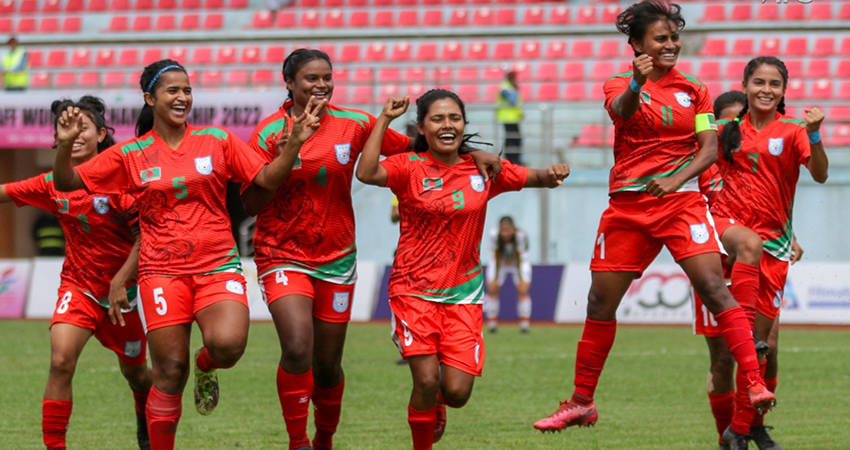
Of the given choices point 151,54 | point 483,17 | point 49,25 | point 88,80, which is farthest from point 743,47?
point 49,25

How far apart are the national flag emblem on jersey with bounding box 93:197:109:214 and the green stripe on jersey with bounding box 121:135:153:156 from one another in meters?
0.61

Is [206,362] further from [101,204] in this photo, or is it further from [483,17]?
[483,17]

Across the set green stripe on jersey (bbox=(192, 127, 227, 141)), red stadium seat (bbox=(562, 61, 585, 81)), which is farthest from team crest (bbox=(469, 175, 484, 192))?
red stadium seat (bbox=(562, 61, 585, 81))

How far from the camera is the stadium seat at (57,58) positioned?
26719mm

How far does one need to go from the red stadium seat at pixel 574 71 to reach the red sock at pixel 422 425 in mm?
17904

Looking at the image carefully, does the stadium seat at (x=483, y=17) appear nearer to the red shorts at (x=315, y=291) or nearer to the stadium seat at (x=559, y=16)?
the stadium seat at (x=559, y=16)

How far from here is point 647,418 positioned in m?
9.10

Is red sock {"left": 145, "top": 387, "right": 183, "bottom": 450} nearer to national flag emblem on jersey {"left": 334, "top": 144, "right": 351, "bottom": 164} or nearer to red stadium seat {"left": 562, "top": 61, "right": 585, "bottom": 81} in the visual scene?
national flag emblem on jersey {"left": 334, "top": 144, "right": 351, "bottom": 164}

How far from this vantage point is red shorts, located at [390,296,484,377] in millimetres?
6473

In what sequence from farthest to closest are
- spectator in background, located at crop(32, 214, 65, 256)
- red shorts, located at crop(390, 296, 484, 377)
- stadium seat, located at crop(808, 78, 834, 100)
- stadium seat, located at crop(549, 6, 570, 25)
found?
stadium seat, located at crop(549, 6, 570, 25) < spectator in background, located at crop(32, 214, 65, 256) < stadium seat, located at crop(808, 78, 834, 100) < red shorts, located at crop(390, 296, 484, 377)

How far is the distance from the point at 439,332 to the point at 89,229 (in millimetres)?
2173

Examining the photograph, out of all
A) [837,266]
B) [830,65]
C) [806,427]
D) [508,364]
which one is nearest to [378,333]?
[508,364]

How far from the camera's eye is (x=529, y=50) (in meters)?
24.9

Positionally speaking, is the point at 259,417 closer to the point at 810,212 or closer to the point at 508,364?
the point at 508,364
